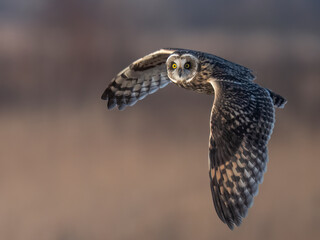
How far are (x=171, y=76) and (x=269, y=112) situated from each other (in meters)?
0.46

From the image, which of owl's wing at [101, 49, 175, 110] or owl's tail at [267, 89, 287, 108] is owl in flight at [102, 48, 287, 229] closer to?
owl's tail at [267, 89, 287, 108]

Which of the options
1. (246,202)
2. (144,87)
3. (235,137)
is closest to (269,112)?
(235,137)

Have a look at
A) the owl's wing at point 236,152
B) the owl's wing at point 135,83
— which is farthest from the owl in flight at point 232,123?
the owl's wing at point 135,83

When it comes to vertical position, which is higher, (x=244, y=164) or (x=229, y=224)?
(x=244, y=164)

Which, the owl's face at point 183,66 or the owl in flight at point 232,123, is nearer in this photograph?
the owl in flight at point 232,123

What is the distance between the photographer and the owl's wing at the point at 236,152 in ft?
7.18

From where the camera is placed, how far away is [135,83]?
115 inches

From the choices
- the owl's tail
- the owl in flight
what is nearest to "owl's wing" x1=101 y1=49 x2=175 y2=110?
the owl in flight

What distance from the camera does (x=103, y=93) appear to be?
2955 mm

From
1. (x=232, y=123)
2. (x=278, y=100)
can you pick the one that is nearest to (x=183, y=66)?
(x=232, y=123)

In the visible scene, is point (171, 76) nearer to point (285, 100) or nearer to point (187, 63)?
point (187, 63)

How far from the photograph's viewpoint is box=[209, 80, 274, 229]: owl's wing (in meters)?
2.19

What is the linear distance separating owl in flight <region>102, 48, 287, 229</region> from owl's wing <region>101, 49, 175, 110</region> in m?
0.25

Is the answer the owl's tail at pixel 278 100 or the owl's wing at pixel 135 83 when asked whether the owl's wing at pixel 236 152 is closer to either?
the owl's tail at pixel 278 100
